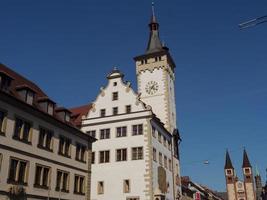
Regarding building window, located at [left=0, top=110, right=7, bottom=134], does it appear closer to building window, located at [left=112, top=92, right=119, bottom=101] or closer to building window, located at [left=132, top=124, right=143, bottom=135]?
building window, located at [left=132, top=124, right=143, bottom=135]

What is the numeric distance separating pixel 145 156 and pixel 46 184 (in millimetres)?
18260

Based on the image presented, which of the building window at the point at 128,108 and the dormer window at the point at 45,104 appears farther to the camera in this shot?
the building window at the point at 128,108

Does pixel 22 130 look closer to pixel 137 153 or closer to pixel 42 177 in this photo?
pixel 42 177

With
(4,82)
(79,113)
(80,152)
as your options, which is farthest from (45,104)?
(79,113)

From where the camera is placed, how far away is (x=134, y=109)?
52875 millimetres

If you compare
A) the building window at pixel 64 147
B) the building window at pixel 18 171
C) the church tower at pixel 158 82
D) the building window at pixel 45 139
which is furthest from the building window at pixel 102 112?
the building window at pixel 18 171

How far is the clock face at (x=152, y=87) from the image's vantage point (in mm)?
63862

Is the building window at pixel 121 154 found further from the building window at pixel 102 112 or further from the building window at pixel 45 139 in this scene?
the building window at pixel 45 139

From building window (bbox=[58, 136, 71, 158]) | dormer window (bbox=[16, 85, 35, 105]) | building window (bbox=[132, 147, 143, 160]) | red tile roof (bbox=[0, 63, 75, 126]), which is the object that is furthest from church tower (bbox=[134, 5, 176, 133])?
dormer window (bbox=[16, 85, 35, 105])

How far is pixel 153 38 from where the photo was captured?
2874 inches

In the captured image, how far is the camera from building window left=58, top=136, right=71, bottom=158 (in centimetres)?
3735

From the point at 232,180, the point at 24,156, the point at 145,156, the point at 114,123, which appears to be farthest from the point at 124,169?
the point at 232,180

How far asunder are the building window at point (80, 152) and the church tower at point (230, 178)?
126 m

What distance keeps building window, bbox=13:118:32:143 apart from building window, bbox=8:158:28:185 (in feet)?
6.33
